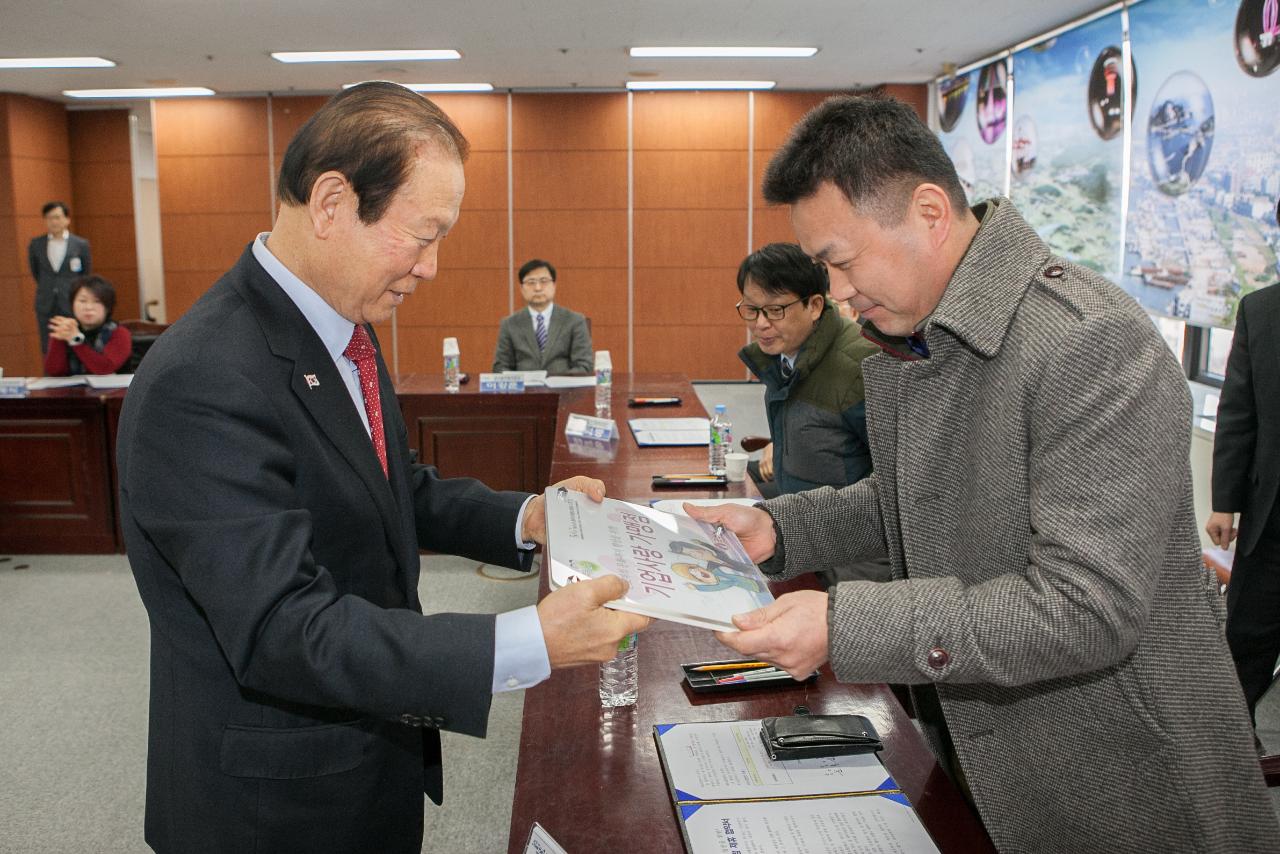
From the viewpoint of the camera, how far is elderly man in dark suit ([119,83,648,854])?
3.67 ft

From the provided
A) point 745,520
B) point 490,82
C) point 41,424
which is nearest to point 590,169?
point 490,82

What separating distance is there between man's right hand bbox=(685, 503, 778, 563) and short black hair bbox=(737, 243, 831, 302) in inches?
63.8

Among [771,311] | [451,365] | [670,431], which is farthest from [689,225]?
[771,311]

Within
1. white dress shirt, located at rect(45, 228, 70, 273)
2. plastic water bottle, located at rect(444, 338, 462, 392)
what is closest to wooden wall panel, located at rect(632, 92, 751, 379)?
plastic water bottle, located at rect(444, 338, 462, 392)

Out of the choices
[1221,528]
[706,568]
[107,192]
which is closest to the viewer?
[706,568]

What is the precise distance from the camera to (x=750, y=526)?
63.8 inches

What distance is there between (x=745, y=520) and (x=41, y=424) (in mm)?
4732

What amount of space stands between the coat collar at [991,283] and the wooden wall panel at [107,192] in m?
12.3

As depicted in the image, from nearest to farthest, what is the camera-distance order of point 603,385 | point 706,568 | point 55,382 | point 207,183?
point 706,568
point 603,385
point 55,382
point 207,183

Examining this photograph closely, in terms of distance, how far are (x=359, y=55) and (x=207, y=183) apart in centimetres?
330

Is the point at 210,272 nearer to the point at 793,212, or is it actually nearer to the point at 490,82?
the point at 490,82

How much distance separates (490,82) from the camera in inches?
Answer: 389

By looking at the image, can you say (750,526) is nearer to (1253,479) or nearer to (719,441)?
(719,441)

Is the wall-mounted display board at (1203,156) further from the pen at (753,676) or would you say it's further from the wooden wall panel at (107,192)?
the wooden wall panel at (107,192)
